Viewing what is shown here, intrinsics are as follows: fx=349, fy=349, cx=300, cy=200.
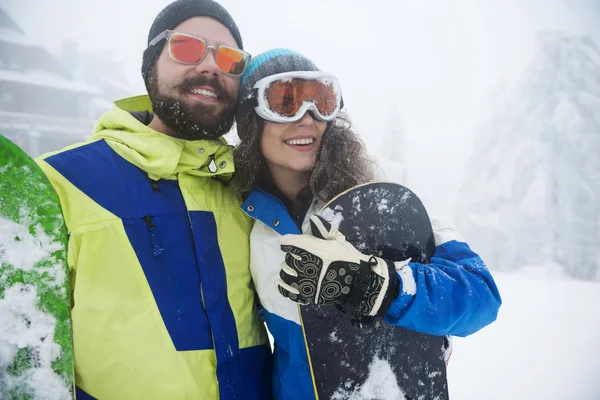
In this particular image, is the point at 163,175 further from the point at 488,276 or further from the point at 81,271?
the point at 488,276

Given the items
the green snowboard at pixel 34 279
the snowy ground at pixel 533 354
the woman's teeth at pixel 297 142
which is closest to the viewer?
the green snowboard at pixel 34 279

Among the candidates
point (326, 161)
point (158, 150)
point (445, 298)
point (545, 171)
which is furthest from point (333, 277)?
point (545, 171)

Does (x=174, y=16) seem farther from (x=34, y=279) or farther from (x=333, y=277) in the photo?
(x=333, y=277)

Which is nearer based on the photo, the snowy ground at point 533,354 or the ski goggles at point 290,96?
the ski goggles at point 290,96

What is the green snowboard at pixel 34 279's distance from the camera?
1208 mm

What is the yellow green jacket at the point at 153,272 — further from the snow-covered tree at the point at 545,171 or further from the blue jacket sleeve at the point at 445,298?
the snow-covered tree at the point at 545,171

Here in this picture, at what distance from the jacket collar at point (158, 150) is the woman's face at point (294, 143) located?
0.23 m

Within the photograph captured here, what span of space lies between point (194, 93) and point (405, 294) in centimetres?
138

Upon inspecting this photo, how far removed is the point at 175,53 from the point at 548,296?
36.5 feet

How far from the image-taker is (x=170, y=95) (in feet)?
5.82

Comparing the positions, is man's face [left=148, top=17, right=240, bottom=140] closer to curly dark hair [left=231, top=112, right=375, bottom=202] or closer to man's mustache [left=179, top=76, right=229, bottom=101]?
man's mustache [left=179, top=76, right=229, bottom=101]

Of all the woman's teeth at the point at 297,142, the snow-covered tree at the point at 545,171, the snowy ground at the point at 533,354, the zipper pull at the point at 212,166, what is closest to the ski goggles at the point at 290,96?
the woman's teeth at the point at 297,142

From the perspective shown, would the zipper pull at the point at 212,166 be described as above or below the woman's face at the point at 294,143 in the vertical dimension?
below

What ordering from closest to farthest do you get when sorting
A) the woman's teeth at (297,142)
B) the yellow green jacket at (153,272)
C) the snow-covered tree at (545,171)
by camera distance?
the yellow green jacket at (153,272) < the woman's teeth at (297,142) < the snow-covered tree at (545,171)
